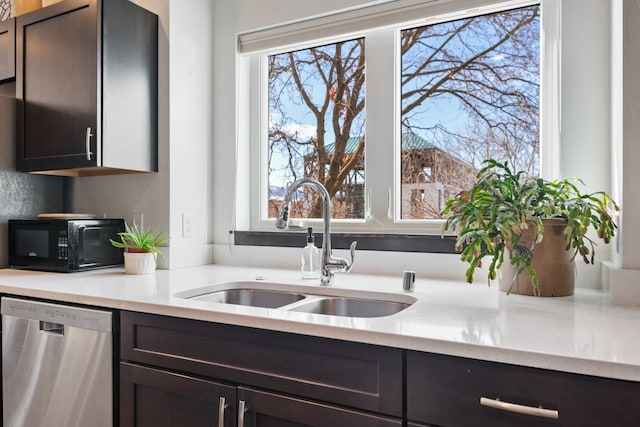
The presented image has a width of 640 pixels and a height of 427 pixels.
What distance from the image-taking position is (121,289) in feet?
5.20

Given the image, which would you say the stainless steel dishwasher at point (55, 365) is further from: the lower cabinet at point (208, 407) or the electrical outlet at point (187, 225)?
the electrical outlet at point (187, 225)

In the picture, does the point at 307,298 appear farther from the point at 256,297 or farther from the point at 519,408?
the point at 519,408

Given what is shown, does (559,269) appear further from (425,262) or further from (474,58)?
(474,58)

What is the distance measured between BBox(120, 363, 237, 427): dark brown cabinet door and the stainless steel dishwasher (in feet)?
0.26

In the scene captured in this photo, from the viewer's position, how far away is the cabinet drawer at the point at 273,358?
1.04m

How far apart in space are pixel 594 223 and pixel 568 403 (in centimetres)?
67

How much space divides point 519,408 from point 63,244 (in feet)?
6.08

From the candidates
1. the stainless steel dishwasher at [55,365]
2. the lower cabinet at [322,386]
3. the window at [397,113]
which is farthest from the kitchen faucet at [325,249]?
the stainless steel dishwasher at [55,365]

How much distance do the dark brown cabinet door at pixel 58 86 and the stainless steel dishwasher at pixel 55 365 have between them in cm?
67

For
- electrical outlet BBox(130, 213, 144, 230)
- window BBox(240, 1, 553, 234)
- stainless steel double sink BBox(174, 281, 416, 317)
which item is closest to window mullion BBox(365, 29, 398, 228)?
window BBox(240, 1, 553, 234)

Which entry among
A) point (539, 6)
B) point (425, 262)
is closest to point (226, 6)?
point (539, 6)

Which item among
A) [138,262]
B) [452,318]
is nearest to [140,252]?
[138,262]

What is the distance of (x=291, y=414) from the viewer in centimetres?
114

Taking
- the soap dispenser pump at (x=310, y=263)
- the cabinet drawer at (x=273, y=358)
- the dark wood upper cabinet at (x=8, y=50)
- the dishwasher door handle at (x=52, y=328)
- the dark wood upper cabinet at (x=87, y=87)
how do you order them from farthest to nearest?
1. the dark wood upper cabinet at (x=8, y=50)
2. the dark wood upper cabinet at (x=87, y=87)
3. the soap dispenser pump at (x=310, y=263)
4. the dishwasher door handle at (x=52, y=328)
5. the cabinet drawer at (x=273, y=358)
